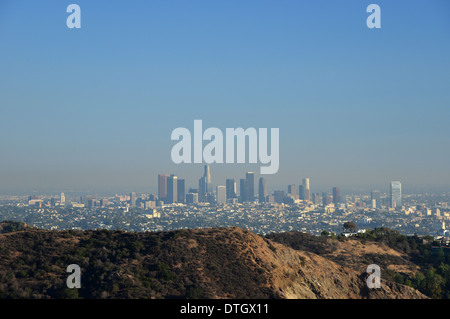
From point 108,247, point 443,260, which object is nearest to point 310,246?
point 443,260

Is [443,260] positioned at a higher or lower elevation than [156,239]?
lower

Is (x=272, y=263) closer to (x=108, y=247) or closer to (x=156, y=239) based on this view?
(x=156, y=239)

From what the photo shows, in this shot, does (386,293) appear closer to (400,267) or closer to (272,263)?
(272,263)

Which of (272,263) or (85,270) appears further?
(272,263)

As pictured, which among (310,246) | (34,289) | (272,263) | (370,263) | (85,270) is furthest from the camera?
(310,246)
